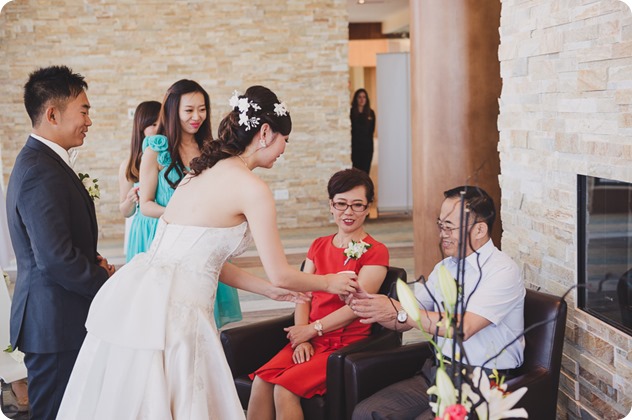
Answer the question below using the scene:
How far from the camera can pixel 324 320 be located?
3.30 metres

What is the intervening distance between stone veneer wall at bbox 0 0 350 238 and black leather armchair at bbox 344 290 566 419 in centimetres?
671

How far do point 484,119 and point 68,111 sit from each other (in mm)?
3601

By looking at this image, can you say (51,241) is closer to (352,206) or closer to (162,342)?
(162,342)

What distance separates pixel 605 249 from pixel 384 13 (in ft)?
36.4

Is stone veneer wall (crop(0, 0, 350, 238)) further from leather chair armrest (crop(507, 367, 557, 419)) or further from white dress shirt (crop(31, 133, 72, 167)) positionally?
leather chair armrest (crop(507, 367, 557, 419))

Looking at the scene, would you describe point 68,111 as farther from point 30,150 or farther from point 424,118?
point 424,118

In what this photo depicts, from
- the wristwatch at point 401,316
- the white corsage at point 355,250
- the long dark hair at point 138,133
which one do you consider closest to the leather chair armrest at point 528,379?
the wristwatch at point 401,316

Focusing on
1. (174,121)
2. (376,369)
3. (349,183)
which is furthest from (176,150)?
(376,369)

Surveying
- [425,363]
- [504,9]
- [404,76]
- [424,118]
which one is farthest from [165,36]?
[425,363]

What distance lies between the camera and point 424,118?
18.6 ft

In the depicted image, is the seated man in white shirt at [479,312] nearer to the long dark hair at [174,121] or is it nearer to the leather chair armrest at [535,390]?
the leather chair armrest at [535,390]

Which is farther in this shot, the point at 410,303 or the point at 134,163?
the point at 134,163

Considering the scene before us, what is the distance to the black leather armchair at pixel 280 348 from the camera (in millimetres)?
2998

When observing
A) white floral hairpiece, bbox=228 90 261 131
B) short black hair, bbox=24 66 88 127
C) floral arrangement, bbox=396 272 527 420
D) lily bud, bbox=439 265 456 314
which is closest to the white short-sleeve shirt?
white floral hairpiece, bbox=228 90 261 131
